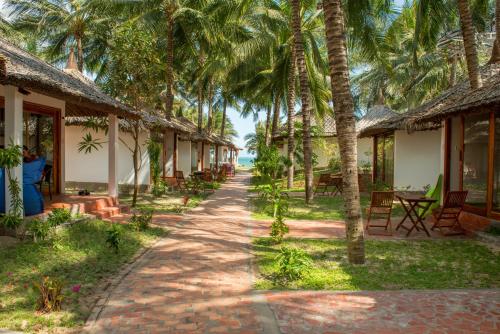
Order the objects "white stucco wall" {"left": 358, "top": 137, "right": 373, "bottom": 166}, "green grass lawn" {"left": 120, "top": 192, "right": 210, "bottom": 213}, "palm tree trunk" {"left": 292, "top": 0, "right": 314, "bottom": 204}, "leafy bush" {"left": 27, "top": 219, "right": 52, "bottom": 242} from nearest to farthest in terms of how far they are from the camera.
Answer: "leafy bush" {"left": 27, "top": 219, "right": 52, "bottom": 242} → "green grass lawn" {"left": 120, "top": 192, "right": 210, "bottom": 213} → "palm tree trunk" {"left": 292, "top": 0, "right": 314, "bottom": 204} → "white stucco wall" {"left": 358, "top": 137, "right": 373, "bottom": 166}

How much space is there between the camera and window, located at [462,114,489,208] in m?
8.74

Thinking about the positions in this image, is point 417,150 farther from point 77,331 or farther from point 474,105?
point 77,331

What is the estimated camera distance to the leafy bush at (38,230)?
20.4ft

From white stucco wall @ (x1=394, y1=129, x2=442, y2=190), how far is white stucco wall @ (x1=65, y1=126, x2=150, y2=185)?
32.0 feet

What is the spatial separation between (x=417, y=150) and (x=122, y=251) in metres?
12.4

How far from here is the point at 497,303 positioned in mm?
4422

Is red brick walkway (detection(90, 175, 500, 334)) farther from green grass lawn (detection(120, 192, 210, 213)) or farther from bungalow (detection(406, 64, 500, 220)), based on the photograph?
green grass lawn (detection(120, 192, 210, 213))

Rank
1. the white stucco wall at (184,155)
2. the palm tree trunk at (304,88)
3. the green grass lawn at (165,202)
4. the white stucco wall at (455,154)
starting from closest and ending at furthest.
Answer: the white stucco wall at (455,154)
the green grass lawn at (165,202)
the palm tree trunk at (304,88)
the white stucco wall at (184,155)

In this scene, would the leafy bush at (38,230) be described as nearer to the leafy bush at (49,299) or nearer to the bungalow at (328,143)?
Result: the leafy bush at (49,299)

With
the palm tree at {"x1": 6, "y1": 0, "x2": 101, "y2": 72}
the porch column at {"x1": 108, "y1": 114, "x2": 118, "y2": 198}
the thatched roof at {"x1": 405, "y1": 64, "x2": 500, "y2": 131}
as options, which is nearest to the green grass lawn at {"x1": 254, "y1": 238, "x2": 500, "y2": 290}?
the thatched roof at {"x1": 405, "y1": 64, "x2": 500, "y2": 131}

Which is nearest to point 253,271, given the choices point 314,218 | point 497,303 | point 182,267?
point 182,267

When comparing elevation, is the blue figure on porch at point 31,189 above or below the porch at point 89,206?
above

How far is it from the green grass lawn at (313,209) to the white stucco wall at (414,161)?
1838 millimetres

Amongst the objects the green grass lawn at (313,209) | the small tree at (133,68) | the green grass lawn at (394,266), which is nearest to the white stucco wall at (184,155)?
the green grass lawn at (313,209)
